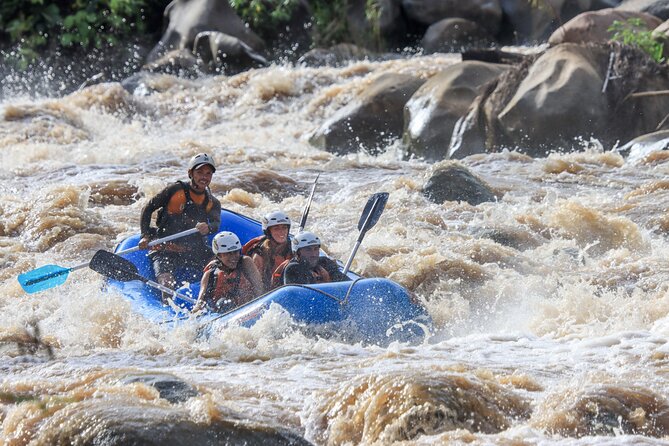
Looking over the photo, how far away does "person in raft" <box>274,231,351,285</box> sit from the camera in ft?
22.4

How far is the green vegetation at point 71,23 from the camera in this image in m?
21.5

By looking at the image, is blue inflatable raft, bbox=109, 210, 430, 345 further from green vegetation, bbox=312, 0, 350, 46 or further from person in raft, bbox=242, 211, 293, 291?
green vegetation, bbox=312, 0, 350, 46

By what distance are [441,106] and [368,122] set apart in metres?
1.15

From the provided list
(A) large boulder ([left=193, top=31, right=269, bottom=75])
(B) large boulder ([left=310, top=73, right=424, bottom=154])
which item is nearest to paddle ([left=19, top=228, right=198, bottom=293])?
(B) large boulder ([left=310, top=73, right=424, bottom=154])

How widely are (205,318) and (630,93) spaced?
299 inches

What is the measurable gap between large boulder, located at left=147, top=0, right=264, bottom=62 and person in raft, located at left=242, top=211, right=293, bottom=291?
13.3 m

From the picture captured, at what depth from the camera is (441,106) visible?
1329 centimetres

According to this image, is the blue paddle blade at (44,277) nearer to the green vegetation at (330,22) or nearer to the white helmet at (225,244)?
the white helmet at (225,244)

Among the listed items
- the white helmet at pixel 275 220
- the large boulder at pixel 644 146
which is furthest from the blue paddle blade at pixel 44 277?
the large boulder at pixel 644 146

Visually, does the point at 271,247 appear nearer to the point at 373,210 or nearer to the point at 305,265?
the point at 305,265

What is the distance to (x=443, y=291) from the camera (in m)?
8.07

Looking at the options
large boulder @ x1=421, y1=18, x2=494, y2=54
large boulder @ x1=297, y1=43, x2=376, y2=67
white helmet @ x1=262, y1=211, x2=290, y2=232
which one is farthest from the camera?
large boulder @ x1=421, y1=18, x2=494, y2=54

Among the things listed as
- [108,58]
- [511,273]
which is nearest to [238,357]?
[511,273]

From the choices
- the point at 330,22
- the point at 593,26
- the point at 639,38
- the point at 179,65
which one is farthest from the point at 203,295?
the point at 330,22
